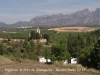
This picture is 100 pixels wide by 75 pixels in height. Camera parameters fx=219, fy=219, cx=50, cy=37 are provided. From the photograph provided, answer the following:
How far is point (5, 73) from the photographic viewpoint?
15945 mm

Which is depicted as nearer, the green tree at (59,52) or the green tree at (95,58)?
the green tree at (95,58)

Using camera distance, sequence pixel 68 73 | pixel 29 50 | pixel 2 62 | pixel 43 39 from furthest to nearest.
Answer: pixel 43 39 → pixel 29 50 → pixel 2 62 → pixel 68 73

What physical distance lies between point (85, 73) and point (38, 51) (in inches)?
1455

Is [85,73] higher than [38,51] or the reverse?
higher

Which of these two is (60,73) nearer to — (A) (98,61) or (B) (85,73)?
(B) (85,73)

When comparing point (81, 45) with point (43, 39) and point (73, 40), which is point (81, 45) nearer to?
point (73, 40)

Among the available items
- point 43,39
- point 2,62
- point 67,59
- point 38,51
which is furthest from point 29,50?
point 43,39

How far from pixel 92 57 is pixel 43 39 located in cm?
6232

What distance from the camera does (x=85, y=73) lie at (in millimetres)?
15898

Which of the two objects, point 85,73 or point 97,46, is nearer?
point 85,73

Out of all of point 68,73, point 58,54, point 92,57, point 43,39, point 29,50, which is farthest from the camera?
point 43,39

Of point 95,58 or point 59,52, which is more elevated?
point 95,58

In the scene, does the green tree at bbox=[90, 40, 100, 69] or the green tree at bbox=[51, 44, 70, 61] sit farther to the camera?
the green tree at bbox=[51, 44, 70, 61]

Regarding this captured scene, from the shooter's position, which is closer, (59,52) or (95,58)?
(95,58)
